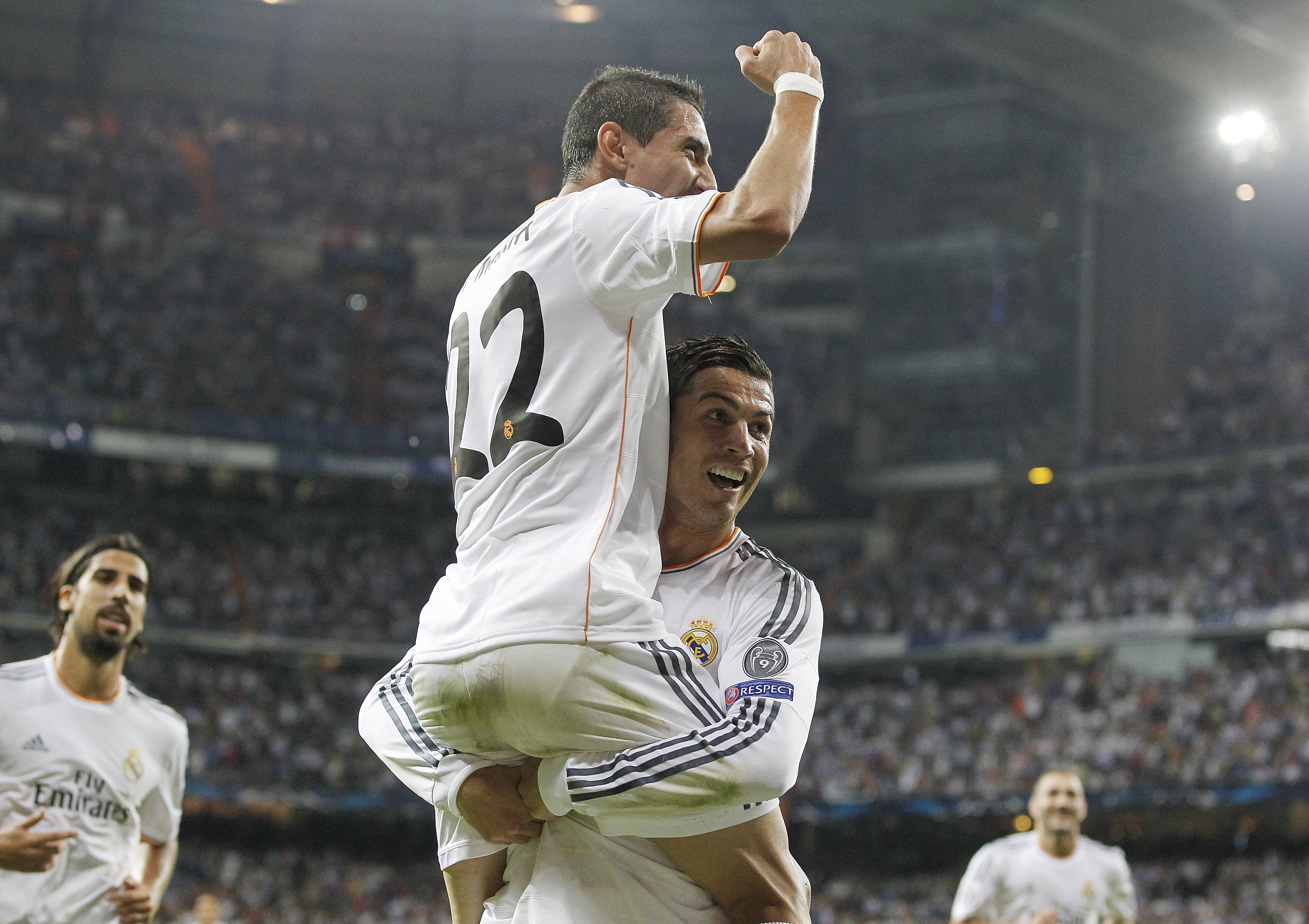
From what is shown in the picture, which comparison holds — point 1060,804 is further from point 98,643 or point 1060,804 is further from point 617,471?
point 617,471

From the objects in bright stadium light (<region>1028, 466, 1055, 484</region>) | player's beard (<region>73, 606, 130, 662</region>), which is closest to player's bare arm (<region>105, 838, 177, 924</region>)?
player's beard (<region>73, 606, 130, 662</region>)

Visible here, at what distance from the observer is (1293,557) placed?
28.6 metres

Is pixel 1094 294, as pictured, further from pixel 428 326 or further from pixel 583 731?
pixel 583 731

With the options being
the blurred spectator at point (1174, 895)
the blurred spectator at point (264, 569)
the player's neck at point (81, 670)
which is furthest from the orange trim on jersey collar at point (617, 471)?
the blurred spectator at point (264, 569)

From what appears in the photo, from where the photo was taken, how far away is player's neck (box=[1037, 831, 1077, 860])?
936 cm

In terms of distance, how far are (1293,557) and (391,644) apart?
20.2 meters

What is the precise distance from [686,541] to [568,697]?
89 cm

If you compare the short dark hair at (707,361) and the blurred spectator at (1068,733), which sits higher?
the short dark hair at (707,361)

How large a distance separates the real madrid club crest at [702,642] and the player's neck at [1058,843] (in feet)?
21.0

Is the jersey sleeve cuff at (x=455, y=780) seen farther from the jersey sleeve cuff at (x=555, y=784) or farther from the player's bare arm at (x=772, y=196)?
the player's bare arm at (x=772, y=196)

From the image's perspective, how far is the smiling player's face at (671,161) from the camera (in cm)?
370

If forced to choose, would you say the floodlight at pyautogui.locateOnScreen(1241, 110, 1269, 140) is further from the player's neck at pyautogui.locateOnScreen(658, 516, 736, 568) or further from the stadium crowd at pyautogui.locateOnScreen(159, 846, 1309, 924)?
the player's neck at pyautogui.locateOnScreen(658, 516, 736, 568)

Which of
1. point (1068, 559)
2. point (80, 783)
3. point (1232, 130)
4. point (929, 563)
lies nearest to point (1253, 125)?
point (1232, 130)

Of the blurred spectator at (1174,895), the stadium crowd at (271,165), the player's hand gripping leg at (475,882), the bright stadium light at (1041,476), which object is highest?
the stadium crowd at (271,165)
